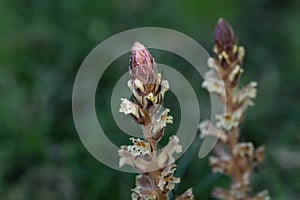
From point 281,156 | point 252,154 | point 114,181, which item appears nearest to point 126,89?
point 114,181

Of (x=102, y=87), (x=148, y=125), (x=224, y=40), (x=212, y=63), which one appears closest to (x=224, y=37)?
(x=224, y=40)

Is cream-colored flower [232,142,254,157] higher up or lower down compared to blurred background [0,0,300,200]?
lower down

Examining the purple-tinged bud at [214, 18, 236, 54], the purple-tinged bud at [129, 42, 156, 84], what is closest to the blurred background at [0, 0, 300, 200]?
the purple-tinged bud at [214, 18, 236, 54]

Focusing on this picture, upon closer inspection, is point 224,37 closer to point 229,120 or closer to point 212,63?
point 212,63

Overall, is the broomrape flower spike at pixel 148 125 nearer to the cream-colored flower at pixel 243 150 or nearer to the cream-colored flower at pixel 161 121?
the cream-colored flower at pixel 161 121

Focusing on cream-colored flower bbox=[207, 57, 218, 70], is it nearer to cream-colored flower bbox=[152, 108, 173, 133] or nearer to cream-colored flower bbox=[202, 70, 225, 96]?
cream-colored flower bbox=[202, 70, 225, 96]

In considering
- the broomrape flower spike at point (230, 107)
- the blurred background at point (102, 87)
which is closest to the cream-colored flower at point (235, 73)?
the broomrape flower spike at point (230, 107)
